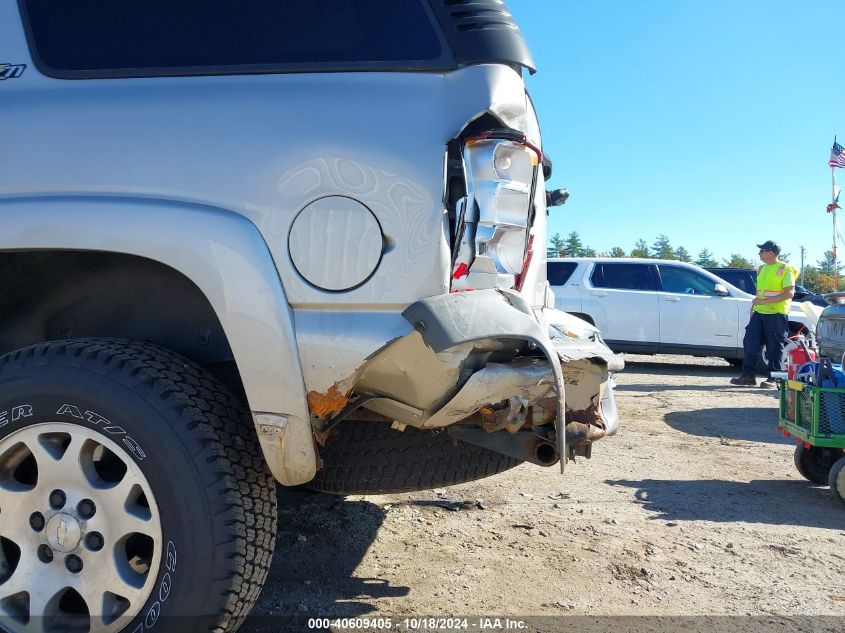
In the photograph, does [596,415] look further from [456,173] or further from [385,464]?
A: [456,173]

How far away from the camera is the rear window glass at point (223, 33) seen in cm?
198

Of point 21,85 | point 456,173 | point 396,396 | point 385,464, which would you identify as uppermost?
point 21,85

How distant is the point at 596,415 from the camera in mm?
2387

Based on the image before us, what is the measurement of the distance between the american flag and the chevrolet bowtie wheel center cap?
30.5m

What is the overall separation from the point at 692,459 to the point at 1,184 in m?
4.48

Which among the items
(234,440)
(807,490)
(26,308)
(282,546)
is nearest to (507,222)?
(234,440)

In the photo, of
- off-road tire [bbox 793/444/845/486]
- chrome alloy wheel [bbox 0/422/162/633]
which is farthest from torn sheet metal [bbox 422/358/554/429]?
off-road tire [bbox 793/444/845/486]

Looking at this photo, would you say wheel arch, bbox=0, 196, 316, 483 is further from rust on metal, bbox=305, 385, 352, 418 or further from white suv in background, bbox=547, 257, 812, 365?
white suv in background, bbox=547, 257, 812, 365

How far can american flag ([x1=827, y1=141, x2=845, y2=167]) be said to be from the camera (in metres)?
26.5

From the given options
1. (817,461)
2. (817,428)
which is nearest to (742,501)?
(817,428)

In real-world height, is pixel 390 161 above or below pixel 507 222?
above

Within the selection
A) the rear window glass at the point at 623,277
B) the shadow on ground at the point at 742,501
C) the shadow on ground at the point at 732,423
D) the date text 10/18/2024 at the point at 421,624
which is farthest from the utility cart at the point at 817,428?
the rear window glass at the point at 623,277

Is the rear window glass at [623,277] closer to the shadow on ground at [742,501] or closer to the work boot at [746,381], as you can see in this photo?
the work boot at [746,381]

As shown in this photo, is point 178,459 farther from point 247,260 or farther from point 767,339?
point 767,339
